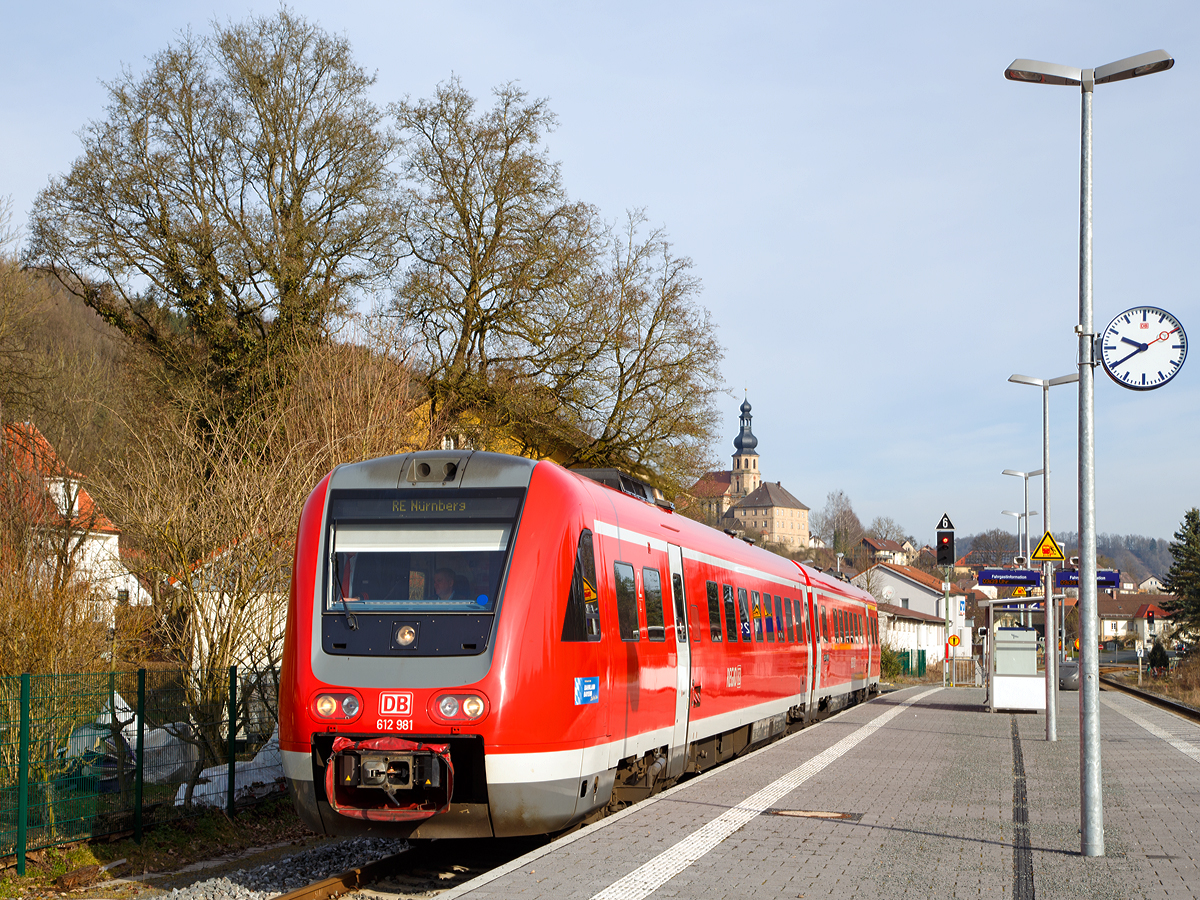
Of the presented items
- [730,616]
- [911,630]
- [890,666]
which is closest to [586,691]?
[730,616]

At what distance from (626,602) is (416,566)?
2294mm

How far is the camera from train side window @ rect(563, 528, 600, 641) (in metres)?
9.44

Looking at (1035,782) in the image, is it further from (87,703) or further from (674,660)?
(87,703)

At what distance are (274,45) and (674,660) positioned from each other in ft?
72.1

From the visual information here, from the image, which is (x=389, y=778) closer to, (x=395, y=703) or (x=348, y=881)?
(x=395, y=703)

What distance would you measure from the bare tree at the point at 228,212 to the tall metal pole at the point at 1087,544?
63.4 ft

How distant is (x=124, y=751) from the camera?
1262cm

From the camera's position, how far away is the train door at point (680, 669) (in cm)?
1255

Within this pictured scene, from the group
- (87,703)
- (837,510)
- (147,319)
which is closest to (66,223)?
(147,319)

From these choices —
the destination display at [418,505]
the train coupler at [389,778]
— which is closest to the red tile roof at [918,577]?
the destination display at [418,505]

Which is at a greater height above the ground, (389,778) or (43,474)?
(43,474)

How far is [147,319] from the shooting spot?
2747cm

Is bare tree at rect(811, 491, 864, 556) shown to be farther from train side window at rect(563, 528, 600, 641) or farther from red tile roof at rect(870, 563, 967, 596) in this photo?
train side window at rect(563, 528, 600, 641)

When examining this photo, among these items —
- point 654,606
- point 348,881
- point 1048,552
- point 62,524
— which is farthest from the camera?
point 62,524
